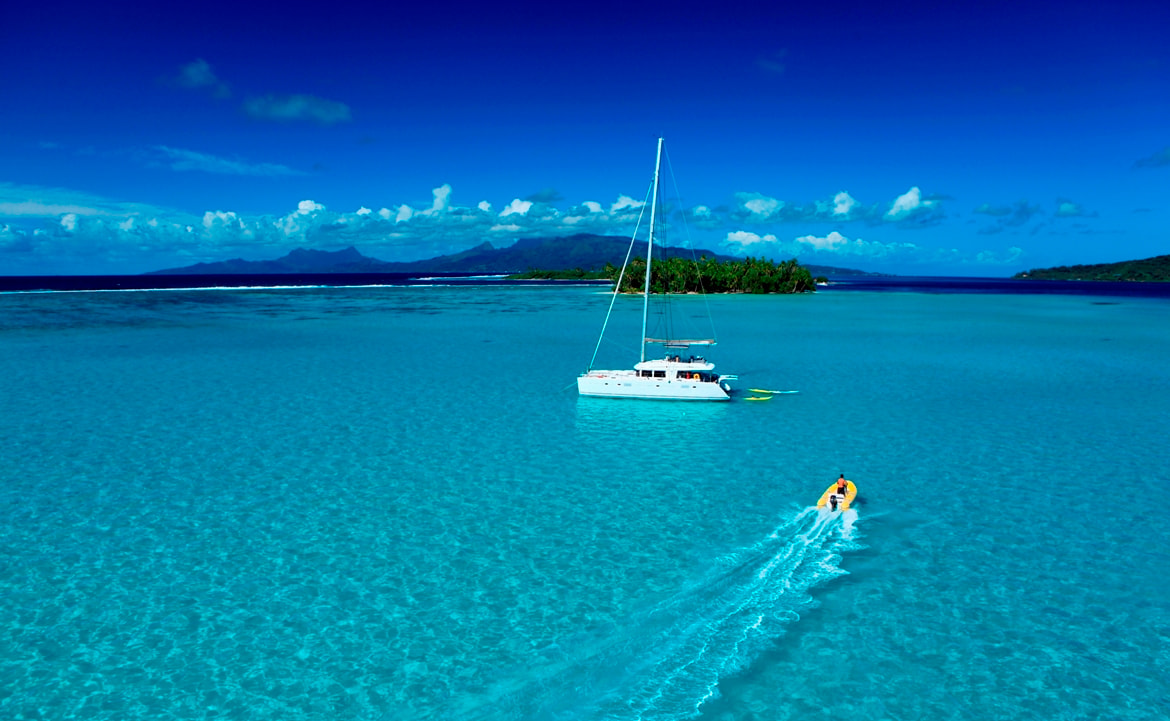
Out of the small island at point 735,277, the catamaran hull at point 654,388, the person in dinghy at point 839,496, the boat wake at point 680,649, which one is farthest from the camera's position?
the small island at point 735,277

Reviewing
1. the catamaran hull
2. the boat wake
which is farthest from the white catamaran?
the boat wake

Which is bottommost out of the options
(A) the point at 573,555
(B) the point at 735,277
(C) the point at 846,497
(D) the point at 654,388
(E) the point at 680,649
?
(E) the point at 680,649

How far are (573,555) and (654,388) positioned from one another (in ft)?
72.3

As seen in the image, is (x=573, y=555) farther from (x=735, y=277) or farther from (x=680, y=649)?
(x=735, y=277)

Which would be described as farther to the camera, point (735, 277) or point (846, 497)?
point (735, 277)

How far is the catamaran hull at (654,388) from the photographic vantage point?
41125 millimetres

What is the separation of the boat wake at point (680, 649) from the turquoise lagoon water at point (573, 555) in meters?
0.07

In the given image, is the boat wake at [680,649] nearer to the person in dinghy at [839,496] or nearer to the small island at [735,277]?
the person in dinghy at [839,496]

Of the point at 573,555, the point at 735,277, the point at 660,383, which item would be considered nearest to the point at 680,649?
the point at 573,555

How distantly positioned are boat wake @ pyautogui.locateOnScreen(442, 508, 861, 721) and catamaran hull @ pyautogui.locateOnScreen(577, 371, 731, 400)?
832 inches

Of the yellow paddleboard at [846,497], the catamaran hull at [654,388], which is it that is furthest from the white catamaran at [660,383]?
the yellow paddleboard at [846,497]

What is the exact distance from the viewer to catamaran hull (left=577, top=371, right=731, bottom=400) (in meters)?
41.1

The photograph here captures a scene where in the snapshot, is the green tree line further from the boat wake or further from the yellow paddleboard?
the boat wake

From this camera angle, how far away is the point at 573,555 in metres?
20.0
